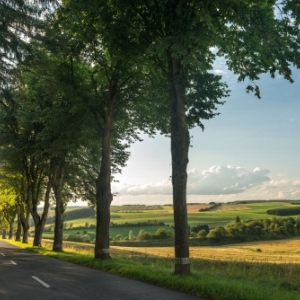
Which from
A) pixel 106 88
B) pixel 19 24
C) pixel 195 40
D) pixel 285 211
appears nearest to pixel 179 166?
pixel 195 40

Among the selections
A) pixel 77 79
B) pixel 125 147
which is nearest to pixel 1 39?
pixel 77 79

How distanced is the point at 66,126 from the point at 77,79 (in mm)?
3347

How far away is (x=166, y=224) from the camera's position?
63.1 meters

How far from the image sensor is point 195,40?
12.7 metres

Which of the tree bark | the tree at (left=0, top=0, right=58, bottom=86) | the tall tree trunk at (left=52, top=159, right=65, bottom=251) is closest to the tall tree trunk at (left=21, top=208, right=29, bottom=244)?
the tree bark

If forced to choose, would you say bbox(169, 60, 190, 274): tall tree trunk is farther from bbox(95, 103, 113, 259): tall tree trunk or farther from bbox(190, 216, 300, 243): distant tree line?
bbox(190, 216, 300, 243): distant tree line

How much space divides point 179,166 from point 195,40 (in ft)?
14.8

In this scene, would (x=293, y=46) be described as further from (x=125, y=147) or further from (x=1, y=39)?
(x=125, y=147)

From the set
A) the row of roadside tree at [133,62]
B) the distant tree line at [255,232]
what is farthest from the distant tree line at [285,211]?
the row of roadside tree at [133,62]

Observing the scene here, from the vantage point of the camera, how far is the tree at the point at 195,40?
1292cm

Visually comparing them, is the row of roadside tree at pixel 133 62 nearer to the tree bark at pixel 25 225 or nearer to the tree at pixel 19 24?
the tree at pixel 19 24

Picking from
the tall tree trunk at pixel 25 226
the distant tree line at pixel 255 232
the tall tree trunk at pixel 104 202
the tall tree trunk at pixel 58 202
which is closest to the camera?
the tall tree trunk at pixel 104 202

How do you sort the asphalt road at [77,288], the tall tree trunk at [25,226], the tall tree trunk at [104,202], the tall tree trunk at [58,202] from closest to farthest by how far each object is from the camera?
the asphalt road at [77,288], the tall tree trunk at [104,202], the tall tree trunk at [58,202], the tall tree trunk at [25,226]

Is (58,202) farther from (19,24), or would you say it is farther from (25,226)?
(25,226)
